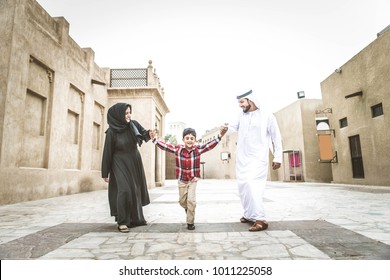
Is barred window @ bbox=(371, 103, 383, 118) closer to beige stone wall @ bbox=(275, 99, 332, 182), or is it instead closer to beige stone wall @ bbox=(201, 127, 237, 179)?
beige stone wall @ bbox=(275, 99, 332, 182)

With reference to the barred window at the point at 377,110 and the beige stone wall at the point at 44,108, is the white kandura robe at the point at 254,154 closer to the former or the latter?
the beige stone wall at the point at 44,108

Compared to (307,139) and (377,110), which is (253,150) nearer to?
(377,110)

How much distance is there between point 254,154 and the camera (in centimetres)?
351

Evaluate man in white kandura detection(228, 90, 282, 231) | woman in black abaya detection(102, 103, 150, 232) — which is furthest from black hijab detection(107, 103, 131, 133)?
man in white kandura detection(228, 90, 282, 231)

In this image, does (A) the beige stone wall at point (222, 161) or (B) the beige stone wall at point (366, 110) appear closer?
(B) the beige stone wall at point (366, 110)

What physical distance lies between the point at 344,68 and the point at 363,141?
4191 mm

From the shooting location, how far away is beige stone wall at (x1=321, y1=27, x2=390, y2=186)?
1020 cm

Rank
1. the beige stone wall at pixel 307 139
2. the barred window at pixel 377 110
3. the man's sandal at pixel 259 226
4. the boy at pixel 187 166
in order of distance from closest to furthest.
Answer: the man's sandal at pixel 259 226, the boy at pixel 187 166, the barred window at pixel 377 110, the beige stone wall at pixel 307 139

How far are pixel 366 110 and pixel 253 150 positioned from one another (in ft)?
34.9

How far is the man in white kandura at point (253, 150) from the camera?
134 inches

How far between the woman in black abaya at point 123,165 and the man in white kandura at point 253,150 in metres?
1.53

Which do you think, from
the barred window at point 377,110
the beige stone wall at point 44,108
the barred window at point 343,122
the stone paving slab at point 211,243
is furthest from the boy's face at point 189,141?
the barred window at point 343,122

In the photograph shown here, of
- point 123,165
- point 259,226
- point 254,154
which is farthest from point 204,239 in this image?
point 123,165
